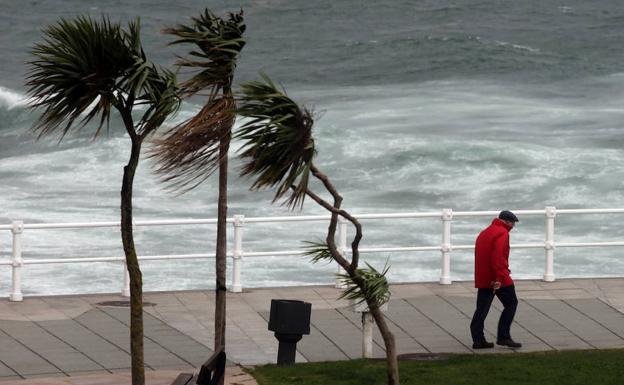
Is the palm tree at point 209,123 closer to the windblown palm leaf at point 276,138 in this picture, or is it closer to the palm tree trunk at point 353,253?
the windblown palm leaf at point 276,138

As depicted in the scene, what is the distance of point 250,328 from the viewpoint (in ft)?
Result: 52.5

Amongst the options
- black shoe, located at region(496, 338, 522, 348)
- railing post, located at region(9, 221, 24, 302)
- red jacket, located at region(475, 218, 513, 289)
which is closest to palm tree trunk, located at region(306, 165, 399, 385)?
red jacket, located at region(475, 218, 513, 289)

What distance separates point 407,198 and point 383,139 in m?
6.21

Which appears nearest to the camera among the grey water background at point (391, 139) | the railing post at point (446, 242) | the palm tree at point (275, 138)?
the palm tree at point (275, 138)

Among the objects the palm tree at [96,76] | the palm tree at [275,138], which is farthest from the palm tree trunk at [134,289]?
the palm tree at [275,138]

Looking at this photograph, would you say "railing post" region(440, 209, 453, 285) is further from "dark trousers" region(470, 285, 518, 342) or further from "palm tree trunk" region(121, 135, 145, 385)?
"palm tree trunk" region(121, 135, 145, 385)

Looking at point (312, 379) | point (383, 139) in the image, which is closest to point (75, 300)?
point (312, 379)

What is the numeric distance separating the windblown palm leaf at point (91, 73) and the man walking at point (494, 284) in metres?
4.81

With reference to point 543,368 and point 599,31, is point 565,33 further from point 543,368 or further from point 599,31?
point 543,368

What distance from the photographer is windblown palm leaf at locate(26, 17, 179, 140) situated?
11016 millimetres

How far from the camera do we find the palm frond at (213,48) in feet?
37.6

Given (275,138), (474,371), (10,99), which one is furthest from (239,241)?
(10,99)

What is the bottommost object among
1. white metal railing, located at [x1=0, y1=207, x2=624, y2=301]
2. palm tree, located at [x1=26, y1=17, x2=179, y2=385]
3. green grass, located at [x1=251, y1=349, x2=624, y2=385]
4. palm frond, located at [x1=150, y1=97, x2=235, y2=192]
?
green grass, located at [x1=251, y1=349, x2=624, y2=385]

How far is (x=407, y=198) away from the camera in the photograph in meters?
34.7
